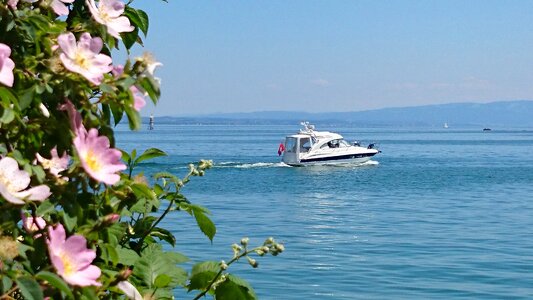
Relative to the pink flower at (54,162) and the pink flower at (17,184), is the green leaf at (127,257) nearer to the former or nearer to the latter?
the pink flower at (54,162)

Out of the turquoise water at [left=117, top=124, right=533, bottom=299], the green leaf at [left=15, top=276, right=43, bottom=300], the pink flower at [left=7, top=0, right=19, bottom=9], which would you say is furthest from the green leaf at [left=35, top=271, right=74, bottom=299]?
the turquoise water at [left=117, top=124, right=533, bottom=299]

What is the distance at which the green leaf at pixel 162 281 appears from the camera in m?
2.49

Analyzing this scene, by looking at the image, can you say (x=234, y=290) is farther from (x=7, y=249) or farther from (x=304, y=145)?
(x=304, y=145)

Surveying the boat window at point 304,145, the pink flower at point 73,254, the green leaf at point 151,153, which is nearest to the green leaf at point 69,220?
the pink flower at point 73,254

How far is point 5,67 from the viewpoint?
1.64 metres

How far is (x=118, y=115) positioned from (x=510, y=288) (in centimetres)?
1469

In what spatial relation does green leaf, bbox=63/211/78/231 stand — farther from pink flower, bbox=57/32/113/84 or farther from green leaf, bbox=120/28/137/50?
green leaf, bbox=120/28/137/50

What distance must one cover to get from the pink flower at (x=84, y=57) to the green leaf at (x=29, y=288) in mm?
380

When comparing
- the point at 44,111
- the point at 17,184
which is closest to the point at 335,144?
the point at 44,111

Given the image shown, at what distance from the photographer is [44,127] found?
1775 mm

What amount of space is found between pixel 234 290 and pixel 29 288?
1017mm

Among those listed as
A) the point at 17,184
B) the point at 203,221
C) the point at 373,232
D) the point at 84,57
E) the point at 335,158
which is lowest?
the point at 335,158

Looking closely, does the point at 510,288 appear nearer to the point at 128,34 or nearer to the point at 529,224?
the point at 529,224

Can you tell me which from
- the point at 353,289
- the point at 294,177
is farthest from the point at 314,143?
the point at 353,289
